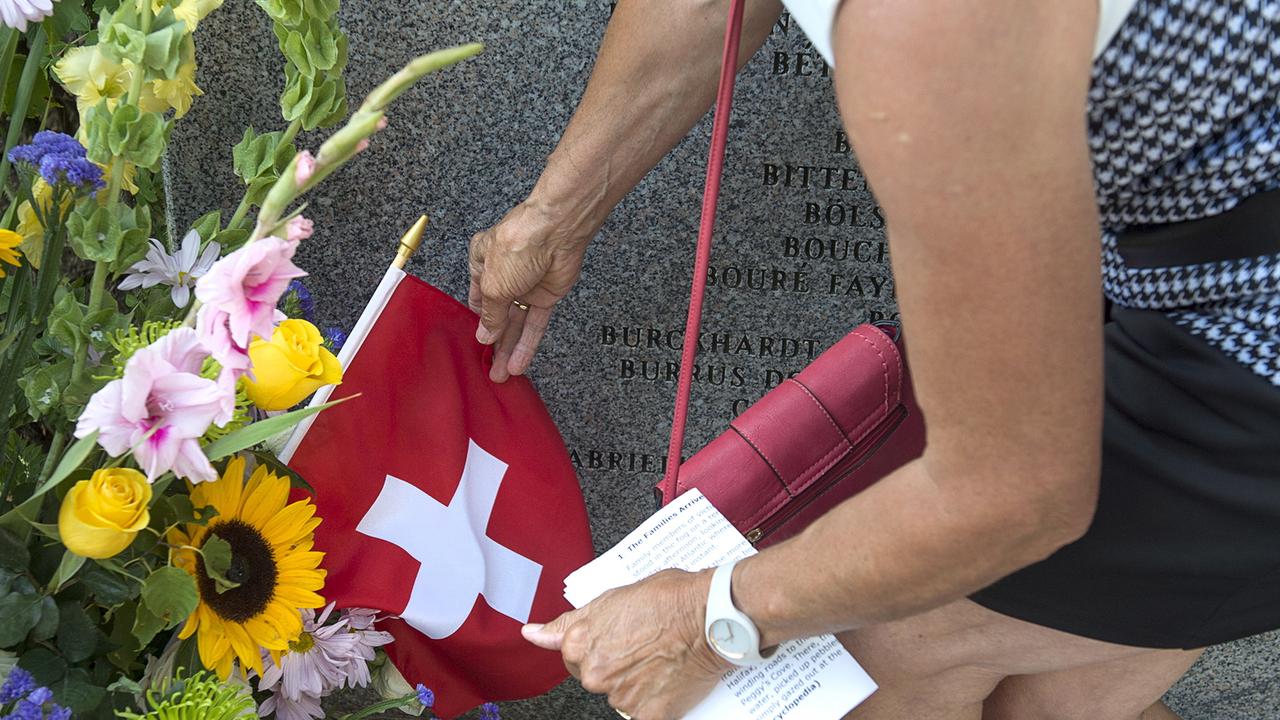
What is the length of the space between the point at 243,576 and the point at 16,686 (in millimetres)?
311

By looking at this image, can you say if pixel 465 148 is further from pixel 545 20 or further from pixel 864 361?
pixel 864 361

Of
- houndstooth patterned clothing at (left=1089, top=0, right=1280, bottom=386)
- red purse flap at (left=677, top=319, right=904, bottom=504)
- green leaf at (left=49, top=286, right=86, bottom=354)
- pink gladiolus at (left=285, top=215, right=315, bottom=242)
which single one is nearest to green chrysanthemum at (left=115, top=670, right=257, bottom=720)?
green leaf at (left=49, top=286, right=86, bottom=354)

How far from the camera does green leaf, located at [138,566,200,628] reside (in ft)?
3.57

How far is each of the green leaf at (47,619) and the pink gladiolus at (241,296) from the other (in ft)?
1.29

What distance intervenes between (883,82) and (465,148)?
52.3 inches

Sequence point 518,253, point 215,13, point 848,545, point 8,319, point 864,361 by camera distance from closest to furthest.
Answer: point 848,545, point 8,319, point 864,361, point 518,253, point 215,13

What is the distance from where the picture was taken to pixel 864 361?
1479 mm

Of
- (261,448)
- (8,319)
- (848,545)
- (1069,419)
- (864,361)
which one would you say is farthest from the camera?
(864,361)

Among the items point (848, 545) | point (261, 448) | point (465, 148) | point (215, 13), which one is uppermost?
point (215, 13)

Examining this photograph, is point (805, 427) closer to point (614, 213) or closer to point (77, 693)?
point (614, 213)

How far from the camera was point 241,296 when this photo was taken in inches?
32.9

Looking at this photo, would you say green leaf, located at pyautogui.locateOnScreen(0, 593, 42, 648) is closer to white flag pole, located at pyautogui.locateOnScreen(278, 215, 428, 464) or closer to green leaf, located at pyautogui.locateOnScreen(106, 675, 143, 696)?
green leaf, located at pyautogui.locateOnScreen(106, 675, 143, 696)

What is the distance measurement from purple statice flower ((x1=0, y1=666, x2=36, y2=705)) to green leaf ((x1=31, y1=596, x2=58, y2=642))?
92 mm

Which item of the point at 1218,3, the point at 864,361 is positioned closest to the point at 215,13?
the point at 864,361
